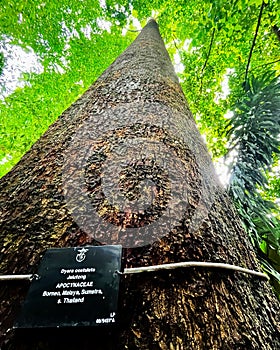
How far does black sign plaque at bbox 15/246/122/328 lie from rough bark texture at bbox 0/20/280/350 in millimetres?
27

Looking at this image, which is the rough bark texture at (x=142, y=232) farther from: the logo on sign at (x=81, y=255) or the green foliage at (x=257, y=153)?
the green foliage at (x=257, y=153)

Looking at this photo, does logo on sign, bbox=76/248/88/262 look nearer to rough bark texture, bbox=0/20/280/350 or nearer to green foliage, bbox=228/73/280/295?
rough bark texture, bbox=0/20/280/350

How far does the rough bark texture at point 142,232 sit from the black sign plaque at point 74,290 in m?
0.03

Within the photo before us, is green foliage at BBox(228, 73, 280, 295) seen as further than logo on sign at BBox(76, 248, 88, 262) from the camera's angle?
Yes

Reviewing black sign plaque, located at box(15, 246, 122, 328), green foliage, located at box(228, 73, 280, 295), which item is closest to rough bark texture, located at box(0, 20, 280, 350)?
black sign plaque, located at box(15, 246, 122, 328)

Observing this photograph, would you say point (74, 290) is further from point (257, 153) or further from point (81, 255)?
point (257, 153)

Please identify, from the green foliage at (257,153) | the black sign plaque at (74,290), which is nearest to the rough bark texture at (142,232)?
the black sign plaque at (74,290)

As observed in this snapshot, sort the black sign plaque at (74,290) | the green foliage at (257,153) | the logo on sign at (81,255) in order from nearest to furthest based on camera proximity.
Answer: the black sign plaque at (74,290)
the logo on sign at (81,255)
the green foliage at (257,153)

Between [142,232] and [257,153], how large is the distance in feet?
11.4

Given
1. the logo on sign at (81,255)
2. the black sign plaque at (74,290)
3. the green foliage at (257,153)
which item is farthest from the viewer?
the green foliage at (257,153)

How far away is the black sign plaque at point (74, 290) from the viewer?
1.70ft

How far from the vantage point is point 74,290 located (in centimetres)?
57

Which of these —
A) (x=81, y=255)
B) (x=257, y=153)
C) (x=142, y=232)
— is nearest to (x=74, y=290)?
(x=81, y=255)

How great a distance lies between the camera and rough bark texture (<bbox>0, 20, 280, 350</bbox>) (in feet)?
1.81
